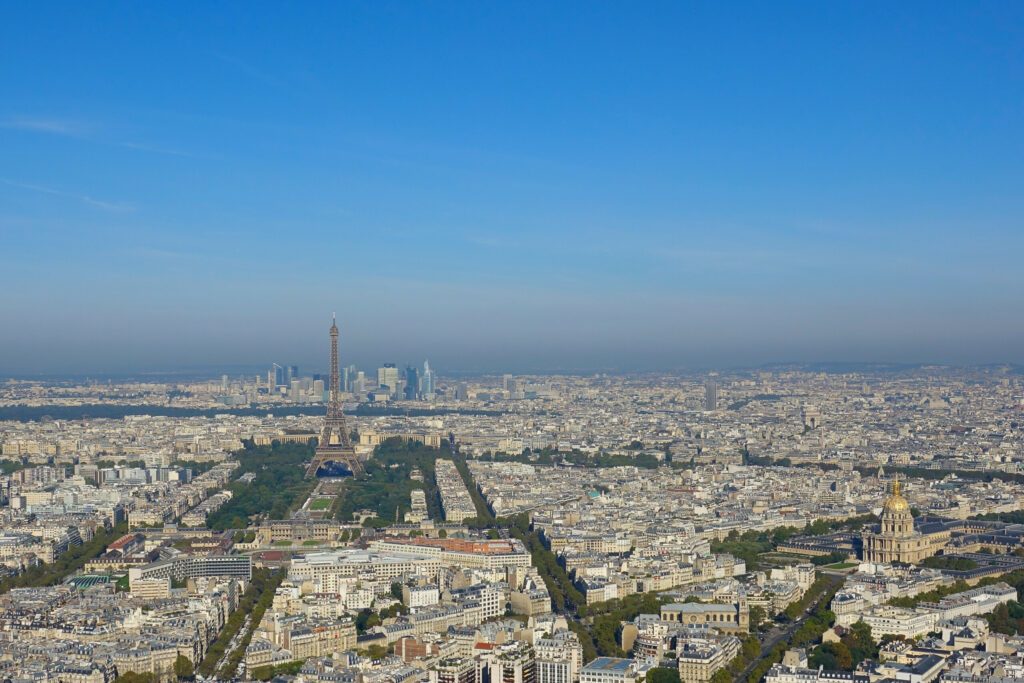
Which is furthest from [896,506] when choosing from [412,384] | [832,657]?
[412,384]

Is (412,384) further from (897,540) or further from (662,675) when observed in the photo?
(662,675)

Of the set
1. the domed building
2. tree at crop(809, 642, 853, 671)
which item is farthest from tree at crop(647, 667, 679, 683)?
the domed building

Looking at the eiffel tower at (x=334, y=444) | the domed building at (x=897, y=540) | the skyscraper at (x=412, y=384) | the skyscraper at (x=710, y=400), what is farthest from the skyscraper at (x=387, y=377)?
the domed building at (x=897, y=540)

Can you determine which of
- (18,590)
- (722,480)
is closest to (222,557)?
(18,590)

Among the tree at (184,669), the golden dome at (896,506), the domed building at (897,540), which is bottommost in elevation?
the tree at (184,669)

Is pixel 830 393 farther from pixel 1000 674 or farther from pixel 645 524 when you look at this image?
pixel 1000 674

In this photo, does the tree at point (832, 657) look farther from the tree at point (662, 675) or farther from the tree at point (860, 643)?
the tree at point (662, 675)
